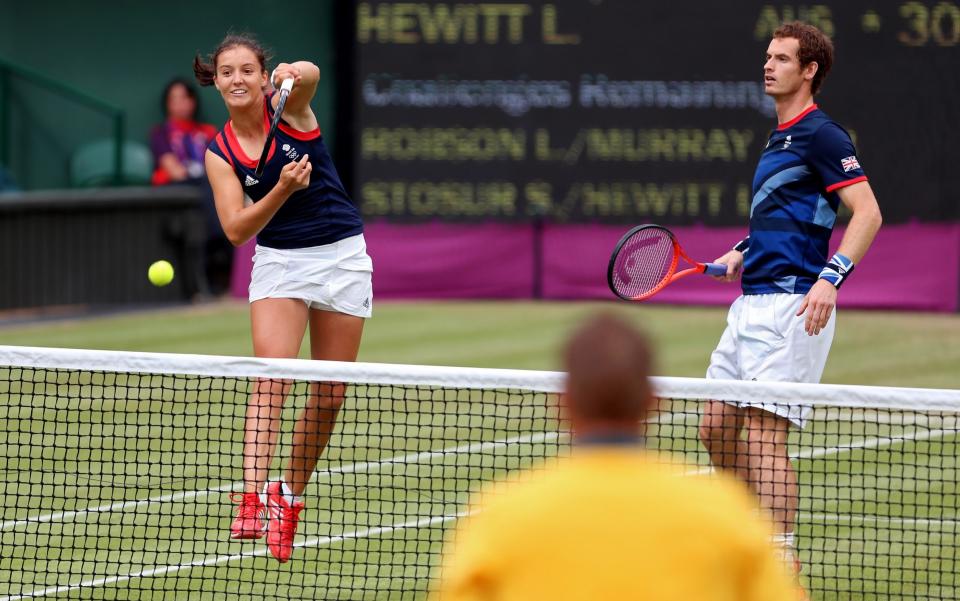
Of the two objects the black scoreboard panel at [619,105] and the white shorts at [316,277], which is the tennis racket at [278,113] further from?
the black scoreboard panel at [619,105]

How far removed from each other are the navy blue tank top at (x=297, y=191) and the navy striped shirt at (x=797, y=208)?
5.70ft

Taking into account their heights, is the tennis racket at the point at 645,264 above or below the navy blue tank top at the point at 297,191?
below

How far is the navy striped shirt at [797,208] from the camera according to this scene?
5449 millimetres

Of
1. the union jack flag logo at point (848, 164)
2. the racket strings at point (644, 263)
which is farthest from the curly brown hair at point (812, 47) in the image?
the racket strings at point (644, 263)

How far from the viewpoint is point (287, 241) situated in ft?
20.1

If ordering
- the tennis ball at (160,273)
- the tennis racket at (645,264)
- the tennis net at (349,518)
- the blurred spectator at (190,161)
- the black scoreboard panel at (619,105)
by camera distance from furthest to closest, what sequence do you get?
the blurred spectator at (190,161)
the black scoreboard panel at (619,105)
the tennis ball at (160,273)
the tennis racket at (645,264)
the tennis net at (349,518)

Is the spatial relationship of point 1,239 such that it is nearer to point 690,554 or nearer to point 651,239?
point 651,239

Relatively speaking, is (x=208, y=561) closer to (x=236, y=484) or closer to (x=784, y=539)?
(x=236, y=484)

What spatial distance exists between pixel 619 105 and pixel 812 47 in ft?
27.8

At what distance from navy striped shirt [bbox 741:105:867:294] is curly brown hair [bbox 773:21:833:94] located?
0.17 metres

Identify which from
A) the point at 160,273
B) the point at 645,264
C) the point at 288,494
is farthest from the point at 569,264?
the point at 288,494

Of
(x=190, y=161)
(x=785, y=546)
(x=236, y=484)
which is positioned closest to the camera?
(x=785, y=546)

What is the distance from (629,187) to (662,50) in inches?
49.8

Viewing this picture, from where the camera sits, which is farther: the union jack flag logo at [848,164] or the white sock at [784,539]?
the union jack flag logo at [848,164]
